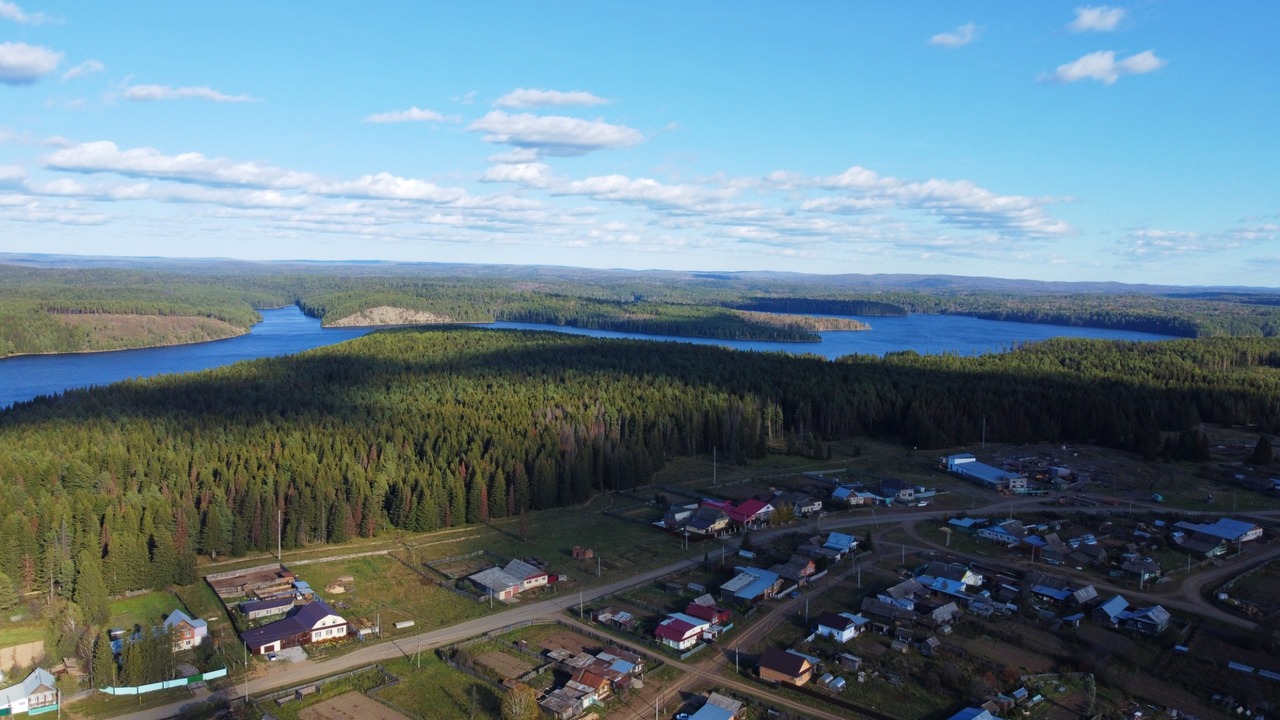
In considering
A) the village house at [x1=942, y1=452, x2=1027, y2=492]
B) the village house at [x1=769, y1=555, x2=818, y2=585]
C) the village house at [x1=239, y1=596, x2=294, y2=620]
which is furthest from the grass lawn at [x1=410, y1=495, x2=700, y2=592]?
the village house at [x1=942, y1=452, x2=1027, y2=492]

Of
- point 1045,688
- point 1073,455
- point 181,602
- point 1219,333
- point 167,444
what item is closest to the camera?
point 1045,688

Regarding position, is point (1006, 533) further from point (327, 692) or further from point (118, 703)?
point (118, 703)

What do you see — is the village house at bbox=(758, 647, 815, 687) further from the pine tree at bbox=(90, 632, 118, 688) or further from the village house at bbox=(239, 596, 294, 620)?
the pine tree at bbox=(90, 632, 118, 688)

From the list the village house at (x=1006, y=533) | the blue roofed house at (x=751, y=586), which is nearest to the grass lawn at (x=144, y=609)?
the blue roofed house at (x=751, y=586)

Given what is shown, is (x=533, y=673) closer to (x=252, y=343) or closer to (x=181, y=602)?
(x=181, y=602)

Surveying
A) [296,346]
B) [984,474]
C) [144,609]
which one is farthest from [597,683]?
[296,346]

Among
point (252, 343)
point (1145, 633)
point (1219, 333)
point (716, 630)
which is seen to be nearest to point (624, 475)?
point (716, 630)
